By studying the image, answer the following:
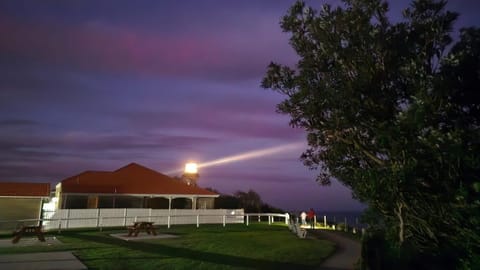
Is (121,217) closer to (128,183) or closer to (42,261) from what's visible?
(128,183)

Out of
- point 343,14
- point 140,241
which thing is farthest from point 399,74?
point 140,241

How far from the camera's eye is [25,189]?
3191cm

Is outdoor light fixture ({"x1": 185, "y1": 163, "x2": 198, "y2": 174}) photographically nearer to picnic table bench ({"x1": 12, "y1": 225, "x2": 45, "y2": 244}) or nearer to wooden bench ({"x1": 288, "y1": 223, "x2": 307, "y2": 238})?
wooden bench ({"x1": 288, "y1": 223, "x2": 307, "y2": 238})

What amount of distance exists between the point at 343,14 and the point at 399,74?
7.26 ft

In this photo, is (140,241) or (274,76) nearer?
(274,76)

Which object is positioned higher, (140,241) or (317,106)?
(317,106)

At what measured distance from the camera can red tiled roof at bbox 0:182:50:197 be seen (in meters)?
30.8

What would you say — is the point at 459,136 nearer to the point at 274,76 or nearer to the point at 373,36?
the point at 373,36

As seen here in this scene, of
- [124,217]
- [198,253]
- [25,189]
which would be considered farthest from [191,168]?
[198,253]

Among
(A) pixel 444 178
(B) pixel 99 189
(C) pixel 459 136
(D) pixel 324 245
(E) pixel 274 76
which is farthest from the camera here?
(B) pixel 99 189

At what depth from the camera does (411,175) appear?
8977 mm

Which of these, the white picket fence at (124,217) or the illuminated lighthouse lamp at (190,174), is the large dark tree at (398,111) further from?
the illuminated lighthouse lamp at (190,174)

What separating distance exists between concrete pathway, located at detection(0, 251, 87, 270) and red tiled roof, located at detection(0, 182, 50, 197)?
62.3 ft

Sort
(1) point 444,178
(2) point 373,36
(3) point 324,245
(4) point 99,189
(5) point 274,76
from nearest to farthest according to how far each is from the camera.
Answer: (1) point 444,178 < (2) point 373,36 < (5) point 274,76 < (3) point 324,245 < (4) point 99,189
